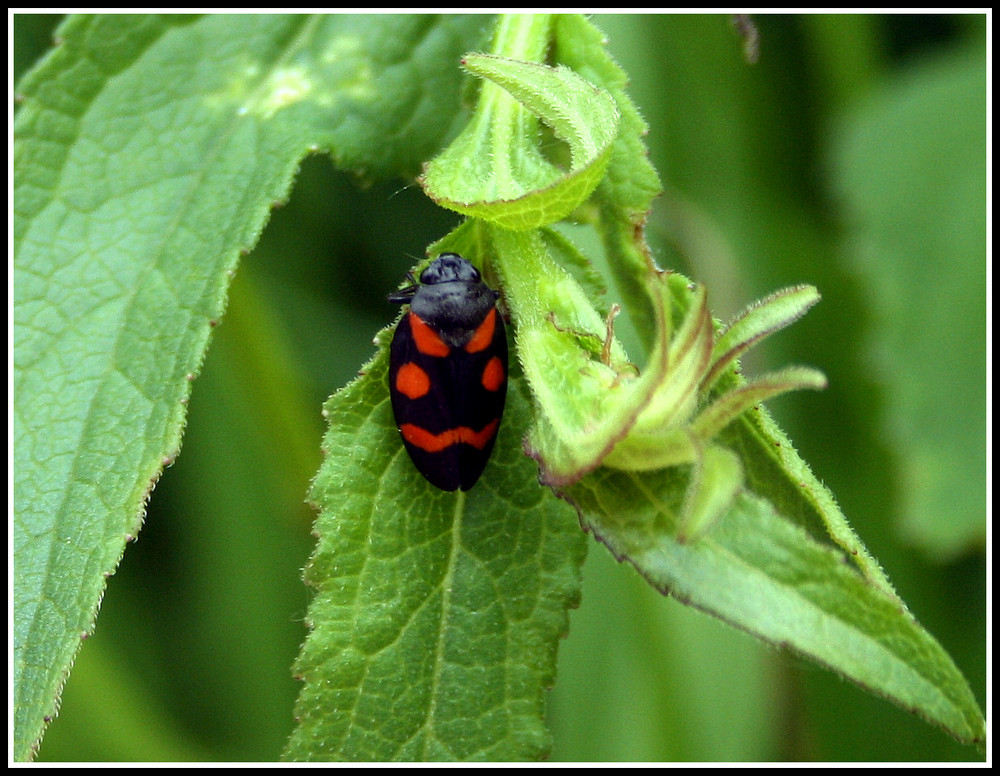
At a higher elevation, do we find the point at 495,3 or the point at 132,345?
the point at 495,3

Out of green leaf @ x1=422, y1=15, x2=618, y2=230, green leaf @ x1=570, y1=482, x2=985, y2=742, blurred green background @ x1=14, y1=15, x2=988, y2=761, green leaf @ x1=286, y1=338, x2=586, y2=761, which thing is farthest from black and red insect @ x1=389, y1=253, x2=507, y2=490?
blurred green background @ x1=14, y1=15, x2=988, y2=761

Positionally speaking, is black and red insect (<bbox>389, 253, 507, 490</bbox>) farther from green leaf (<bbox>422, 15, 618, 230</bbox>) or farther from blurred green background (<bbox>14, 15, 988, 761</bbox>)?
blurred green background (<bbox>14, 15, 988, 761</bbox>)

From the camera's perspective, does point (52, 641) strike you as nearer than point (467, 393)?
Yes

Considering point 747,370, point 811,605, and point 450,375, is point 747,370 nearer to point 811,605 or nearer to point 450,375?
point 450,375

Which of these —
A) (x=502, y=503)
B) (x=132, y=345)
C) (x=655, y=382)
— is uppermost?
(x=655, y=382)

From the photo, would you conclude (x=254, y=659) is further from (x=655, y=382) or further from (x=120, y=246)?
(x=655, y=382)

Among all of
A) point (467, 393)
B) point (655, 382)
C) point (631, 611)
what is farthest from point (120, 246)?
point (631, 611)

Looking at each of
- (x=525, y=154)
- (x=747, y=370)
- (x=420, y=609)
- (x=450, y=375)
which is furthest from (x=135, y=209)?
(x=747, y=370)
